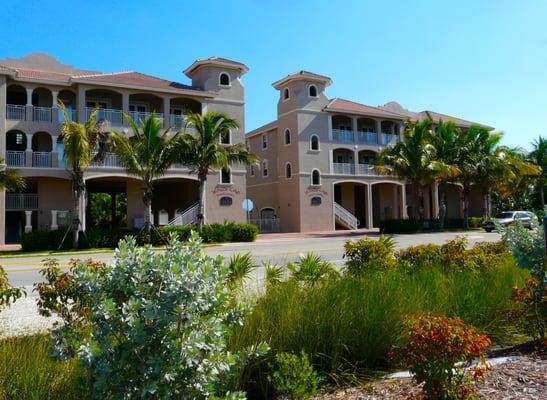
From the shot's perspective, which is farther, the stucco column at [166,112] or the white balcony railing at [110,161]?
the stucco column at [166,112]

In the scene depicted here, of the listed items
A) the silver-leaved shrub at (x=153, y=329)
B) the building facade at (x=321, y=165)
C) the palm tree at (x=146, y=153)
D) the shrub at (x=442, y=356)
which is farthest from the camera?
the building facade at (x=321, y=165)

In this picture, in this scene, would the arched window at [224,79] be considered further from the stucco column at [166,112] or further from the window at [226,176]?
the window at [226,176]

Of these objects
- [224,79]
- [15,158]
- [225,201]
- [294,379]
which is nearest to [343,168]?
[225,201]

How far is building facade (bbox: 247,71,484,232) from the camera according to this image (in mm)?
40000

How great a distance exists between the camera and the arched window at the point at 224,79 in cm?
3606

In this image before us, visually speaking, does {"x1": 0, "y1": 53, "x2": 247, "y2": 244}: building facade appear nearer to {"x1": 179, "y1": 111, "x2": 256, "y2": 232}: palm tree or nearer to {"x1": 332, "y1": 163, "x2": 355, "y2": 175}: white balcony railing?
{"x1": 179, "y1": 111, "x2": 256, "y2": 232}: palm tree

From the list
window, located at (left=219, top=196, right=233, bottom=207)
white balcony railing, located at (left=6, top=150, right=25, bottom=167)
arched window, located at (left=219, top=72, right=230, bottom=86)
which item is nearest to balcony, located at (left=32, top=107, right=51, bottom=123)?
white balcony railing, located at (left=6, top=150, right=25, bottom=167)

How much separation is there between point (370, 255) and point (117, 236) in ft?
66.6

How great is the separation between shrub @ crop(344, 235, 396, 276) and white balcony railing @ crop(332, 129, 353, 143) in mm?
33873

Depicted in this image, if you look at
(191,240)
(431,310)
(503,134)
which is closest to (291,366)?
(191,240)

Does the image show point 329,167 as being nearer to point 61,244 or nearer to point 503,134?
point 503,134

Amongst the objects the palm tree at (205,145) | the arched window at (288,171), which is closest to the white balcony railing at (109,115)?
the palm tree at (205,145)

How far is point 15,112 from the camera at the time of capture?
29625mm

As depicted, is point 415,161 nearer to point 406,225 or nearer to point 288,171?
point 406,225
